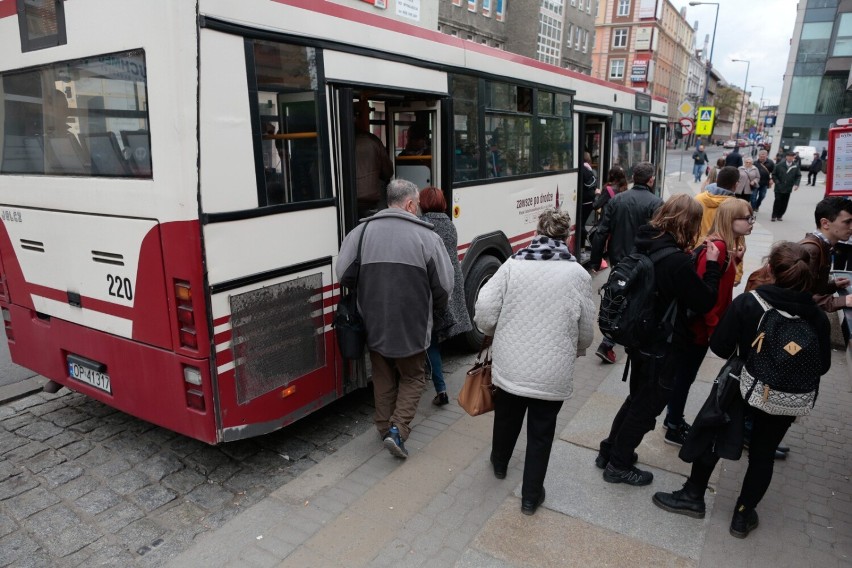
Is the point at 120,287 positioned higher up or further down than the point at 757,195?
higher up

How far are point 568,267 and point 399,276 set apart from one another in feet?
3.62

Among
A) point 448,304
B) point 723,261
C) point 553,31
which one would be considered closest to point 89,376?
point 448,304

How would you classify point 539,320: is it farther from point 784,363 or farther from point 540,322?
point 784,363

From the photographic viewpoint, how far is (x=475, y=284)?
5.71m

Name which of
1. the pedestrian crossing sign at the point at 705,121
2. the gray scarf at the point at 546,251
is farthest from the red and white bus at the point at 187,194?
the pedestrian crossing sign at the point at 705,121

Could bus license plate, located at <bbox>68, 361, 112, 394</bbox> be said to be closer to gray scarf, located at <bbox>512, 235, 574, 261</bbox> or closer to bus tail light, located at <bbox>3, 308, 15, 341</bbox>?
bus tail light, located at <bbox>3, 308, 15, 341</bbox>

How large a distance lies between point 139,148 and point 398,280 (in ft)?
5.44

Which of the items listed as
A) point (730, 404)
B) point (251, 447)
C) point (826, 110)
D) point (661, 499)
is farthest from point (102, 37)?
point (826, 110)

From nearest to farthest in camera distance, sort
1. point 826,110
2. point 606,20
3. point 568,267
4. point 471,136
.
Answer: point 568,267
point 471,136
point 826,110
point 606,20

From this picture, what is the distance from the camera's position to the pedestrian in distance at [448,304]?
438cm

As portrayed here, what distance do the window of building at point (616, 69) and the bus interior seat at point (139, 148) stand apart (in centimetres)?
7805

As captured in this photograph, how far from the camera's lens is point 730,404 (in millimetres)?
3074

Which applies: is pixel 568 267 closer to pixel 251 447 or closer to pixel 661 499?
pixel 661 499

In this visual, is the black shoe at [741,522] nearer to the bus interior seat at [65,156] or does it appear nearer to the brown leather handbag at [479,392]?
the brown leather handbag at [479,392]
